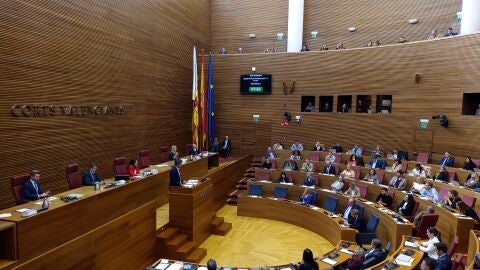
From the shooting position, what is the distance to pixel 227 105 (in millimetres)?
15188

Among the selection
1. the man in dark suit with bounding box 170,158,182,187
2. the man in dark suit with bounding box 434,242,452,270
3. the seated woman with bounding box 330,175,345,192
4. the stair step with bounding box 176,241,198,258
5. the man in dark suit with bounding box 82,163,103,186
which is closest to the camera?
the man in dark suit with bounding box 434,242,452,270

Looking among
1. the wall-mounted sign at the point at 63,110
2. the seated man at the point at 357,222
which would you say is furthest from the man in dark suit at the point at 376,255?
the wall-mounted sign at the point at 63,110

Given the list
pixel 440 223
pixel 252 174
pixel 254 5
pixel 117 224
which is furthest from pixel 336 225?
pixel 254 5

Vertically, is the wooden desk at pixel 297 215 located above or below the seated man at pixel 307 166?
below

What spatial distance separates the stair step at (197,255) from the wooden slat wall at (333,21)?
35.3ft

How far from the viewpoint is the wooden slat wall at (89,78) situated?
23.4ft

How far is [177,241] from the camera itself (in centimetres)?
699

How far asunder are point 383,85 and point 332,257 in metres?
8.41

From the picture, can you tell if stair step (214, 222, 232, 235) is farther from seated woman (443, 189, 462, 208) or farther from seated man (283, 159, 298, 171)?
seated woman (443, 189, 462, 208)

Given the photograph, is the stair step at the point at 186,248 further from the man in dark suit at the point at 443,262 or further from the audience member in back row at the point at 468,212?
the audience member in back row at the point at 468,212

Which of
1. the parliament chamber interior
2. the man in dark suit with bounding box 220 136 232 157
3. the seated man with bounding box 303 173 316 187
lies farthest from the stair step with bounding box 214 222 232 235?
the man in dark suit with bounding box 220 136 232 157

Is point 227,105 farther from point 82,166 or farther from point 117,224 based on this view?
point 117,224

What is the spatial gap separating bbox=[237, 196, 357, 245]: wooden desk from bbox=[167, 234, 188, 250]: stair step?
9.92ft

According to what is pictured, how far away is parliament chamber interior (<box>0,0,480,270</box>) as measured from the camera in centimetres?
593
